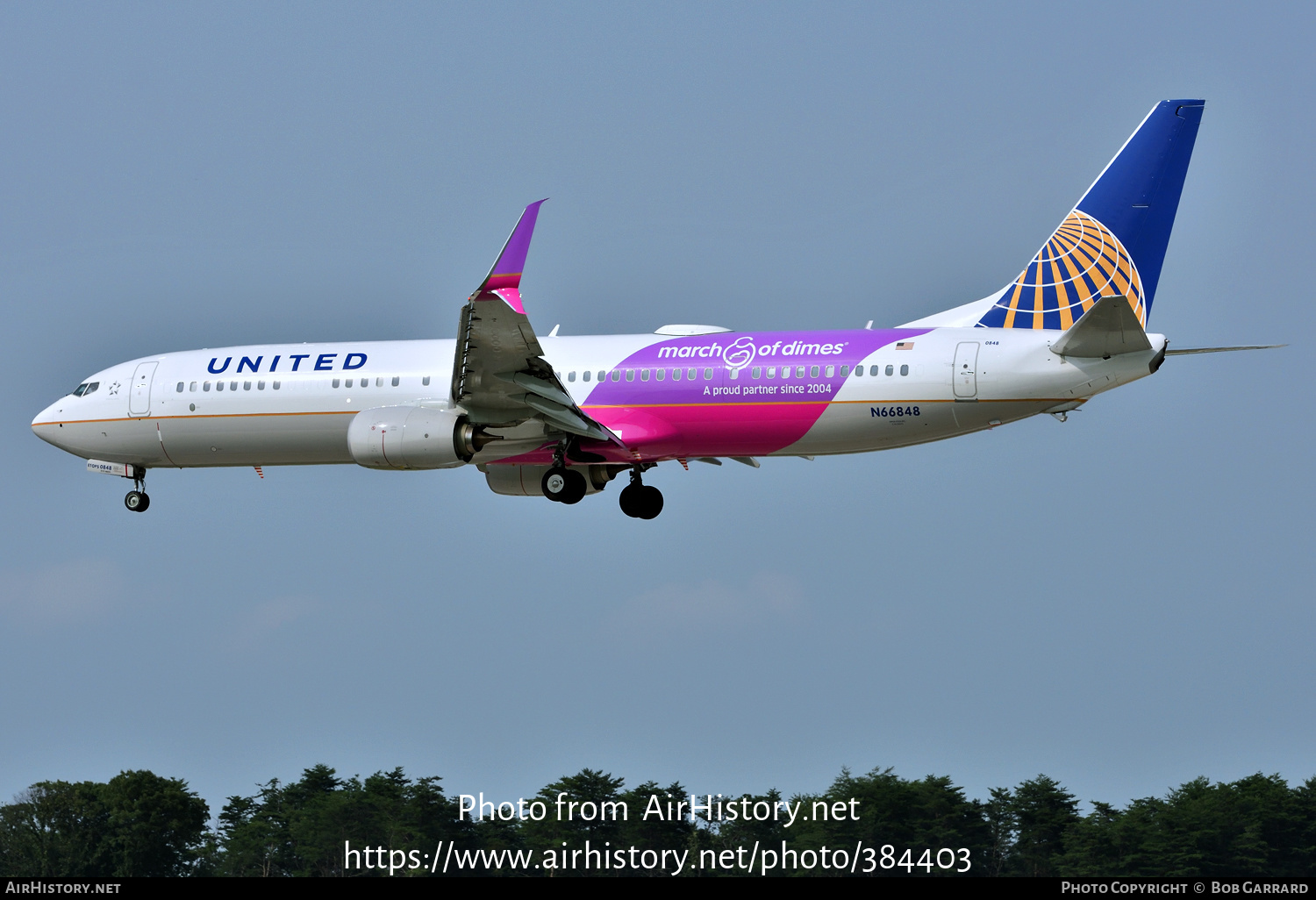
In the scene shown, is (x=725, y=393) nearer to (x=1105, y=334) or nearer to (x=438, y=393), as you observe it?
(x=438, y=393)

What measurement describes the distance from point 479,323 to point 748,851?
66.9 feet

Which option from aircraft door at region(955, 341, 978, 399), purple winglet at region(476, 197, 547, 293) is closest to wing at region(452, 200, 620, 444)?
purple winglet at region(476, 197, 547, 293)

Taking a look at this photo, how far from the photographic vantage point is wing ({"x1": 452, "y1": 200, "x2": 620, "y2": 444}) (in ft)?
106

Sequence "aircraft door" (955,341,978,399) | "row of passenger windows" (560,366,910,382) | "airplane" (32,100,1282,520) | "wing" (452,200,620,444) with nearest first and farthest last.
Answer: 1. "wing" (452,200,620,444)
2. "airplane" (32,100,1282,520)
3. "aircraft door" (955,341,978,399)
4. "row of passenger windows" (560,366,910,382)

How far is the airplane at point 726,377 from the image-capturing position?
107 feet

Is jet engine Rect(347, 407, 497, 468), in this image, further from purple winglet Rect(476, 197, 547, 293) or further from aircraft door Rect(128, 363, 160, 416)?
aircraft door Rect(128, 363, 160, 416)

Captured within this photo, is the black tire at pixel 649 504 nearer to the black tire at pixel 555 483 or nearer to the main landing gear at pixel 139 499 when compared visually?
the black tire at pixel 555 483

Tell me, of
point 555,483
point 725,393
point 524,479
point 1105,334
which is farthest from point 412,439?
point 1105,334

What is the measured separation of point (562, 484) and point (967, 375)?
8582 mm

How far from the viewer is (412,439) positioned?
34.3m

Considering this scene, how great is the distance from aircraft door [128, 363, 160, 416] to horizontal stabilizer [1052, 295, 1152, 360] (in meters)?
19.2

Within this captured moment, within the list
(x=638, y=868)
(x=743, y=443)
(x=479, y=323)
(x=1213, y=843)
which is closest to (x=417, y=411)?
(x=479, y=323)

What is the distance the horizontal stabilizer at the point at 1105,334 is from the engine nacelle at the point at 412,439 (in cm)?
1104

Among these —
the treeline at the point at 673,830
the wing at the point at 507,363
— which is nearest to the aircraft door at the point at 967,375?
the wing at the point at 507,363
